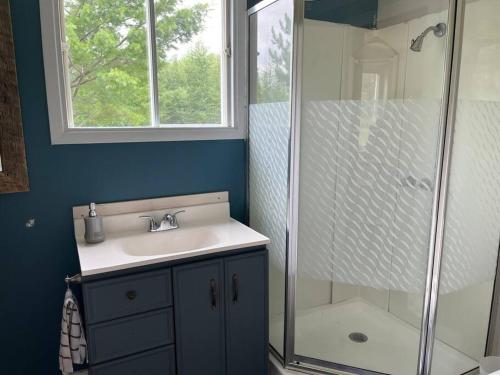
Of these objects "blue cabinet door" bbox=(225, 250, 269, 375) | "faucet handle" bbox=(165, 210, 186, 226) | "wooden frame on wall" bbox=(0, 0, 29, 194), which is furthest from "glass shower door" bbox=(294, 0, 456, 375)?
"wooden frame on wall" bbox=(0, 0, 29, 194)

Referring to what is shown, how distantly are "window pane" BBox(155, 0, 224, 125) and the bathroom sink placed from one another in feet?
1.97

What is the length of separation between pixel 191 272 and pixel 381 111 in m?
1.19

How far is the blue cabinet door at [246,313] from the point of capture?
A: 1.63 metres

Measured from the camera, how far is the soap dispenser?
5.38 feet

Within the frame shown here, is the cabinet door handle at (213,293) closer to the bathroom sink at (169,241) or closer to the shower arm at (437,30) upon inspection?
the bathroom sink at (169,241)

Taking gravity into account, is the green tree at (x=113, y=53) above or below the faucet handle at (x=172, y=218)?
above

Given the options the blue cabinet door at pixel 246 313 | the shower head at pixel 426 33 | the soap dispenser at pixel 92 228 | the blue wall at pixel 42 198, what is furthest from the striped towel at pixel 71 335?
the shower head at pixel 426 33

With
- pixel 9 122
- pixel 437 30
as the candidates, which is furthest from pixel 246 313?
pixel 437 30

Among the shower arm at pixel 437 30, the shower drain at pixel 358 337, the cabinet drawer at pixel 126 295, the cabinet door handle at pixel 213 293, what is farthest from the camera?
the shower drain at pixel 358 337

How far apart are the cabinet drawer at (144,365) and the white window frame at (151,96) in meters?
0.99

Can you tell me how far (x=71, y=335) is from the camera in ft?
4.86

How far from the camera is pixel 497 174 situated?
5.69 ft

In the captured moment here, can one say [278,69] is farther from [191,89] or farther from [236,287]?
[236,287]

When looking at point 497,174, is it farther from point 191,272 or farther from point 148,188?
point 148,188
